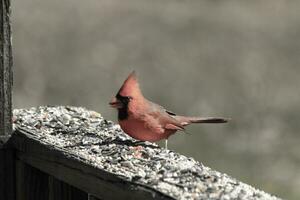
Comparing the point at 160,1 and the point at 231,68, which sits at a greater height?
the point at 160,1

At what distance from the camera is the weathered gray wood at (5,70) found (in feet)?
10.4

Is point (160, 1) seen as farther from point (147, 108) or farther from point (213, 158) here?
point (147, 108)

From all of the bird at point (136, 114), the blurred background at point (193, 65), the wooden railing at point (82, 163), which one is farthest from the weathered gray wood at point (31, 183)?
the blurred background at point (193, 65)

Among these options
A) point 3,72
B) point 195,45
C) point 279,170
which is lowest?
point 279,170

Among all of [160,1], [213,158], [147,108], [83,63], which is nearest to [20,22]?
[83,63]

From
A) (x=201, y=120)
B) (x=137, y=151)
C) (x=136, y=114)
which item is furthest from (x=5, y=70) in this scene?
(x=201, y=120)

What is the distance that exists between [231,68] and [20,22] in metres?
2.43

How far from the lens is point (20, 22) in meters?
10.4

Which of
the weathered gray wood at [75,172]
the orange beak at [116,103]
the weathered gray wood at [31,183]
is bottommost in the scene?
the weathered gray wood at [31,183]

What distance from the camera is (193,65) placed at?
978cm

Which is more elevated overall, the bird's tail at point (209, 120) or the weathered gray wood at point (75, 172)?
the bird's tail at point (209, 120)

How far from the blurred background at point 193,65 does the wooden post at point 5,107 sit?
3956 mm

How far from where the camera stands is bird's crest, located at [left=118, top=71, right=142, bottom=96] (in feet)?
10.6

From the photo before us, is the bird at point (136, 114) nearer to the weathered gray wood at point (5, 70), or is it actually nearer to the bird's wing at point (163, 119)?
the bird's wing at point (163, 119)
